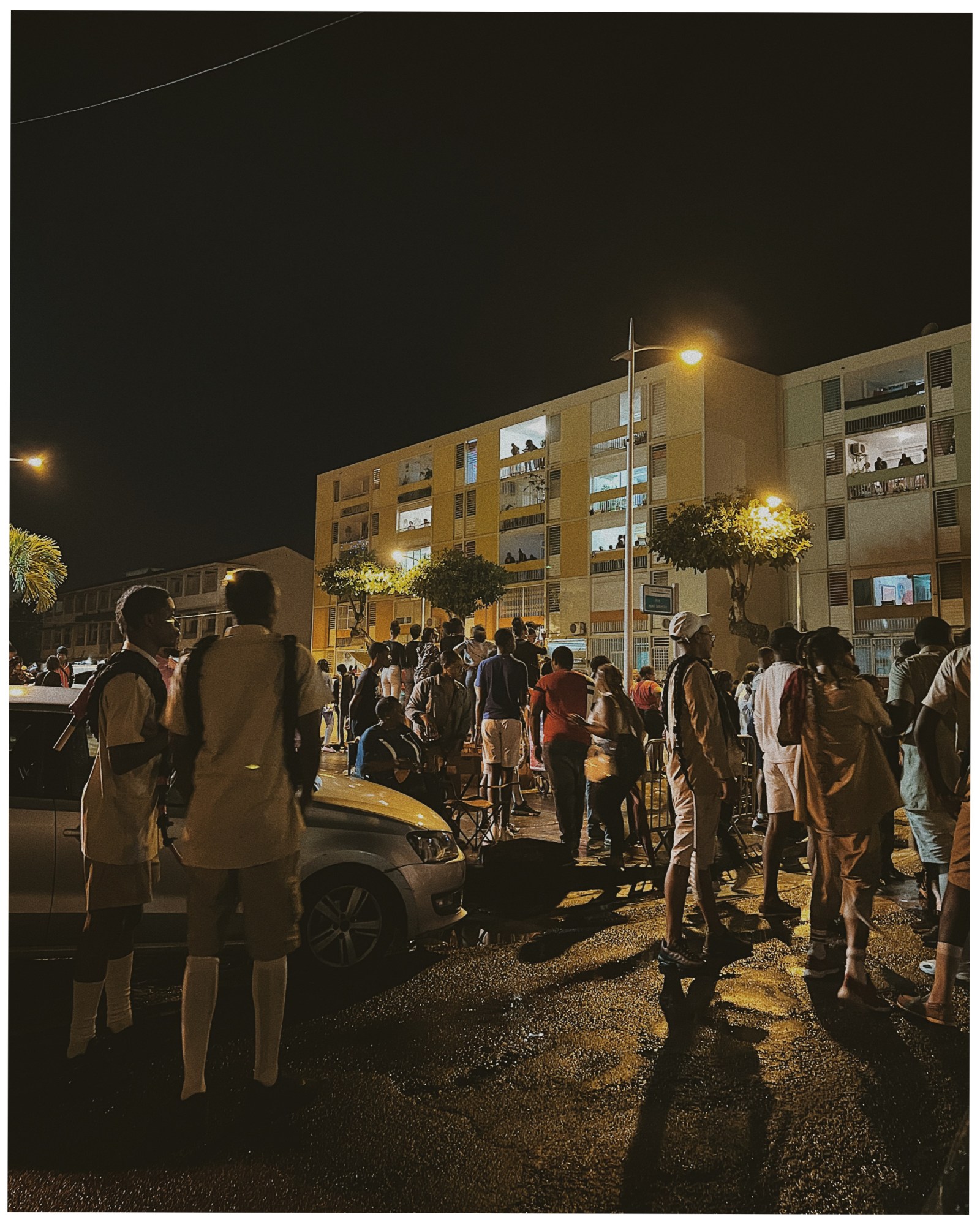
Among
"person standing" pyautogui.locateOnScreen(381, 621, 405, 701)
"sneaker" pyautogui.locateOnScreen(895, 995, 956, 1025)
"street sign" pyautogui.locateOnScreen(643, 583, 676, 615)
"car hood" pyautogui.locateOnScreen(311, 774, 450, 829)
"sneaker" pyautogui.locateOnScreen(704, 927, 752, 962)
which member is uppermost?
"street sign" pyautogui.locateOnScreen(643, 583, 676, 615)

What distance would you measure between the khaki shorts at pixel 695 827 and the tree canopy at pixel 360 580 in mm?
42415

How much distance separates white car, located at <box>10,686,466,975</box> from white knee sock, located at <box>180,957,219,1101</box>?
1106 millimetres

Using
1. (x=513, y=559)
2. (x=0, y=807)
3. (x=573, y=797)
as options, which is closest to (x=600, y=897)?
(x=573, y=797)

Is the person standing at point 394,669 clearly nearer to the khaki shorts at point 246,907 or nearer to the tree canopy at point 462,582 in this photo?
the khaki shorts at point 246,907

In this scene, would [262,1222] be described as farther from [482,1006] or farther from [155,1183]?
[482,1006]

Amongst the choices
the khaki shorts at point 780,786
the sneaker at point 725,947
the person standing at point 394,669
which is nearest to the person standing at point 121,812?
the sneaker at point 725,947

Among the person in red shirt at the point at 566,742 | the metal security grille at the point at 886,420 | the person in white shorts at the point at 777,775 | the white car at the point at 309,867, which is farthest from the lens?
the metal security grille at the point at 886,420

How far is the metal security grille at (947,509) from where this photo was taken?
3369cm

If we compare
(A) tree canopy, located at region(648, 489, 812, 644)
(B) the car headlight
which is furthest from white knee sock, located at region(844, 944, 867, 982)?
(A) tree canopy, located at region(648, 489, 812, 644)

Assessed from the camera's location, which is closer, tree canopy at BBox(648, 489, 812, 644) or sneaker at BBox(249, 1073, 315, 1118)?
sneaker at BBox(249, 1073, 315, 1118)

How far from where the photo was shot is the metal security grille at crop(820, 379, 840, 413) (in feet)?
128

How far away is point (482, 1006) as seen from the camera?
14.5ft

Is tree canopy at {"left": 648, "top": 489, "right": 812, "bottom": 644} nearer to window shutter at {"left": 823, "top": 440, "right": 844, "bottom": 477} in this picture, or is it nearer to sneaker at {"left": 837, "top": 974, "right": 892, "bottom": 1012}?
window shutter at {"left": 823, "top": 440, "right": 844, "bottom": 477}

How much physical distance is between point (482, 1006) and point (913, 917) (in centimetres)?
359
